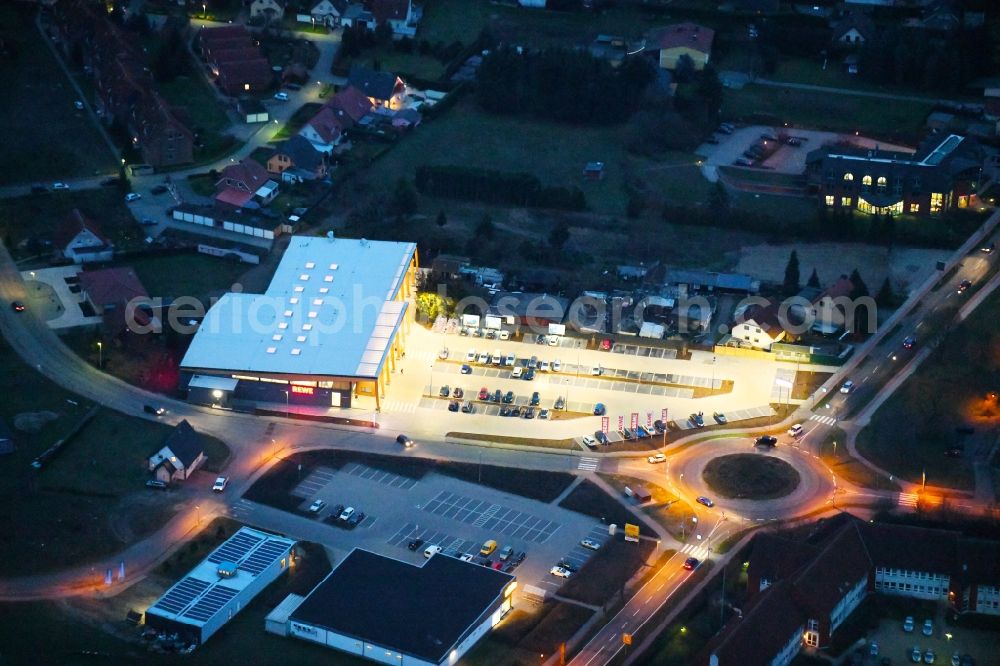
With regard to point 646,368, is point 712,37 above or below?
above

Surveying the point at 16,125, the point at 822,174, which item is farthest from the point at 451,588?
the point at 16,125

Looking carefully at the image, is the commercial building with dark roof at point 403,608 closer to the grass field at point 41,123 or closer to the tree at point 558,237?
the tree at point 558,237

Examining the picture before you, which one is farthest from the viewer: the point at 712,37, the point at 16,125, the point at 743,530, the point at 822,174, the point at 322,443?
the point at 712,37

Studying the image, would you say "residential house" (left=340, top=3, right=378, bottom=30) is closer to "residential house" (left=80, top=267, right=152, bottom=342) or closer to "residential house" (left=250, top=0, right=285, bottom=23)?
"residential house" (left=250, top=0, right=285, bottom=23)

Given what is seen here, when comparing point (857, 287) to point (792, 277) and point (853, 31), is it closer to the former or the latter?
point (792, 277)

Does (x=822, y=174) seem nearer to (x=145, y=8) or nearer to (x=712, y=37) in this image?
(x=712, y=37)

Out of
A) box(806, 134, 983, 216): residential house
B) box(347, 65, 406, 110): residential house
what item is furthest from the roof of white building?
box(806, 134, 983, 216): residential house

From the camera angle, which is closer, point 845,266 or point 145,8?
point 845,266
